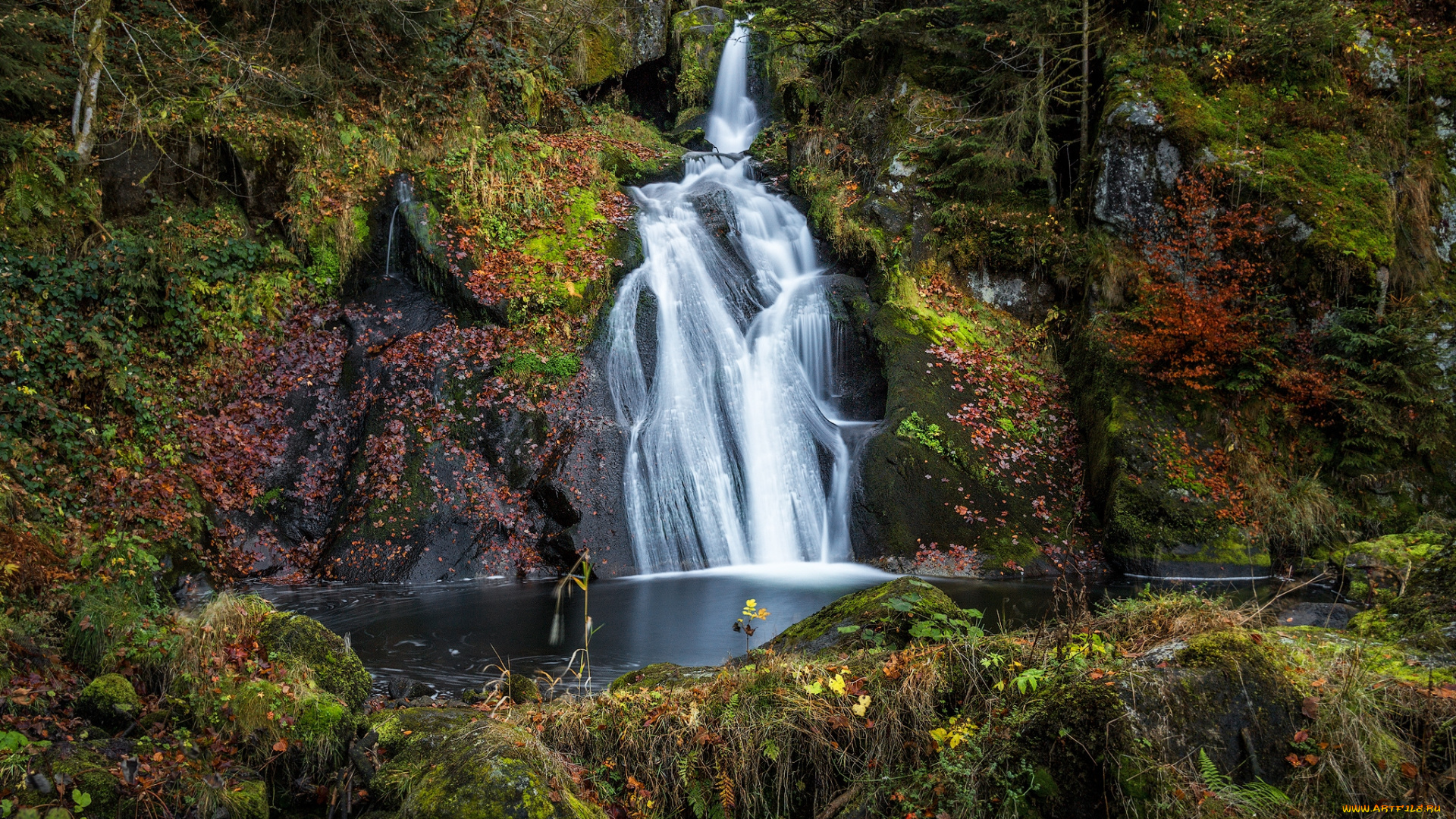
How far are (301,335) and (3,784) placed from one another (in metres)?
8.28

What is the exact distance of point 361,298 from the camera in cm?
1017

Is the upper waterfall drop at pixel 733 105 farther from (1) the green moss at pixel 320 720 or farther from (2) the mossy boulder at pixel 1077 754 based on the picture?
(2) the mossy boulder at pixel 1077 754

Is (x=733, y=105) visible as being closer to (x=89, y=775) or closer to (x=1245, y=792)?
(x=89, y=775)

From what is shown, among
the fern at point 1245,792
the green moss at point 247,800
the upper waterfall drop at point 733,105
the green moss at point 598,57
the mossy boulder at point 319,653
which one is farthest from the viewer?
the upper waterfall drop at point 733,105

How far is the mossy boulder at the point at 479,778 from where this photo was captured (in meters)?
2.64

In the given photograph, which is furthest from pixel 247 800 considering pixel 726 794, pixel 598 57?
pixel 598 57

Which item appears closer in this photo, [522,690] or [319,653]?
[319,653]

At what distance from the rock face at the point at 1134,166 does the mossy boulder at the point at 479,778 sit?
36.1ft

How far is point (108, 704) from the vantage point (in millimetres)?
3209

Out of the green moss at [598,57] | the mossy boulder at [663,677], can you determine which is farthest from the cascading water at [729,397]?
the green moss at [598,57]

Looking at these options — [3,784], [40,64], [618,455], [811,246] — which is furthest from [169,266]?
[811,246]

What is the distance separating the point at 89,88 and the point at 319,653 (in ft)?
28.3

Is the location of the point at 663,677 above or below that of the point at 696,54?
below

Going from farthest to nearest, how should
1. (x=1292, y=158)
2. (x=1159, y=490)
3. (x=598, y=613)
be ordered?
(x=1292, y=158)
(x=1159, y=490)
(x=598, y=613)
